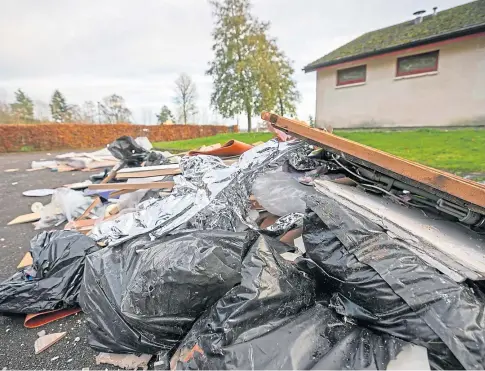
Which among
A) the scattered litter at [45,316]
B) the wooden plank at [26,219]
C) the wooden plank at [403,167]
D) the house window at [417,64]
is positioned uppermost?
the house window at [417,64]

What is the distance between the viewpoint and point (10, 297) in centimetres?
155

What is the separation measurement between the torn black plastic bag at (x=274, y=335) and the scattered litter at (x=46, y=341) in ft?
2.56

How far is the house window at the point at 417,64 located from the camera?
844cm

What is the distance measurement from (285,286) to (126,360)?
33.7 inches

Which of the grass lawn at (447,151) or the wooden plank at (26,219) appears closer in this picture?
the wooden plank at (26,219)

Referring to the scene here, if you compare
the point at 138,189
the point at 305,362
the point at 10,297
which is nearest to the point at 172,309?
the point at 305,362

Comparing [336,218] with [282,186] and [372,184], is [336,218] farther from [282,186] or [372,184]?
[282,186]

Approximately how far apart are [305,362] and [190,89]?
32.2 m

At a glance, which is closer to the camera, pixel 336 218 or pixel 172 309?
pixel 172 309

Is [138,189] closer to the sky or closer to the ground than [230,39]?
closer to the ground

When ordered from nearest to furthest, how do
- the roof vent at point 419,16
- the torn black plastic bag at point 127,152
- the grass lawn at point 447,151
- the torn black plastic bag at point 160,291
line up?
1. the torn black plastic bag at point 160,291
2. the grass lawn at point 447,151
3. the torn black plastic bag at point 127,152
4. the roof vent at point 419,16

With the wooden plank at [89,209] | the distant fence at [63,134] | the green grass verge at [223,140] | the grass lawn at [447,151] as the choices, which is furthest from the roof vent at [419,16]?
the distant fence at [63,134]

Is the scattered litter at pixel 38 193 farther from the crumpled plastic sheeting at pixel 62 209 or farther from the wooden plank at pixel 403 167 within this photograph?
the wooden plank at pixel 403 167

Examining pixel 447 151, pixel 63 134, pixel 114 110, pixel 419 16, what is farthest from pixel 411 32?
pixel 114 110
